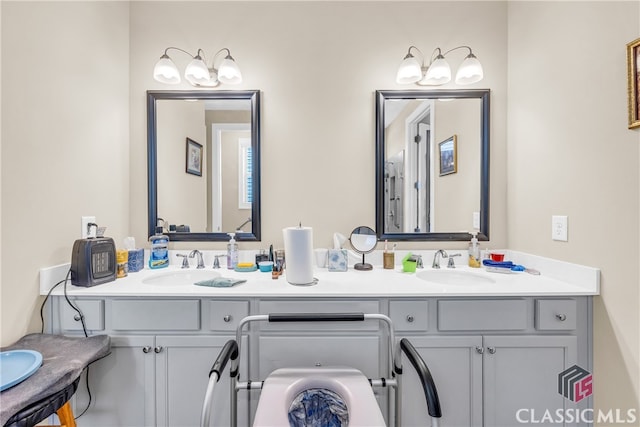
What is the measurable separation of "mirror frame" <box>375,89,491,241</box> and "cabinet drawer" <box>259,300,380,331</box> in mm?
612

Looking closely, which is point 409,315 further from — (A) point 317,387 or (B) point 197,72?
(B) point 197,72

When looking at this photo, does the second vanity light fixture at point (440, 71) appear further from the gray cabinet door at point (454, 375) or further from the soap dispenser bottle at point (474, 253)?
the gray cabinet door at point (454, 375)

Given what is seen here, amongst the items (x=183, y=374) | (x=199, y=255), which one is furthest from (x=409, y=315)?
(x=199, y=255)

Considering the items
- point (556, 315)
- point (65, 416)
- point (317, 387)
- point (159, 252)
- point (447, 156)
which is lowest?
point (65, 416)

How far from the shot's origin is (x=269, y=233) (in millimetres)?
1814

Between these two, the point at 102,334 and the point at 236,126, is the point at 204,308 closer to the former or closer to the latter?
the point at 102,334

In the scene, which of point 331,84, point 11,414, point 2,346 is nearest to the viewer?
point 11,414

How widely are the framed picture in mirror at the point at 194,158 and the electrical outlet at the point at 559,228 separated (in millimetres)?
1975

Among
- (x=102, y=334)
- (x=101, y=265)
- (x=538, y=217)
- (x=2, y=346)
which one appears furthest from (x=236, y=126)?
(x=538, y=217)

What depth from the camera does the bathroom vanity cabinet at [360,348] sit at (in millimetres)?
1261

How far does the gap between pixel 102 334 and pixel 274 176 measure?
1152mm

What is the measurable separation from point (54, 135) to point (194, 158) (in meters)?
0.65

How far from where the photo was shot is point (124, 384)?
1.27 meters

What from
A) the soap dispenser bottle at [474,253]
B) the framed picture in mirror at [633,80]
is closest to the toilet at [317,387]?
the soap dispenser bottle at [474,253]
